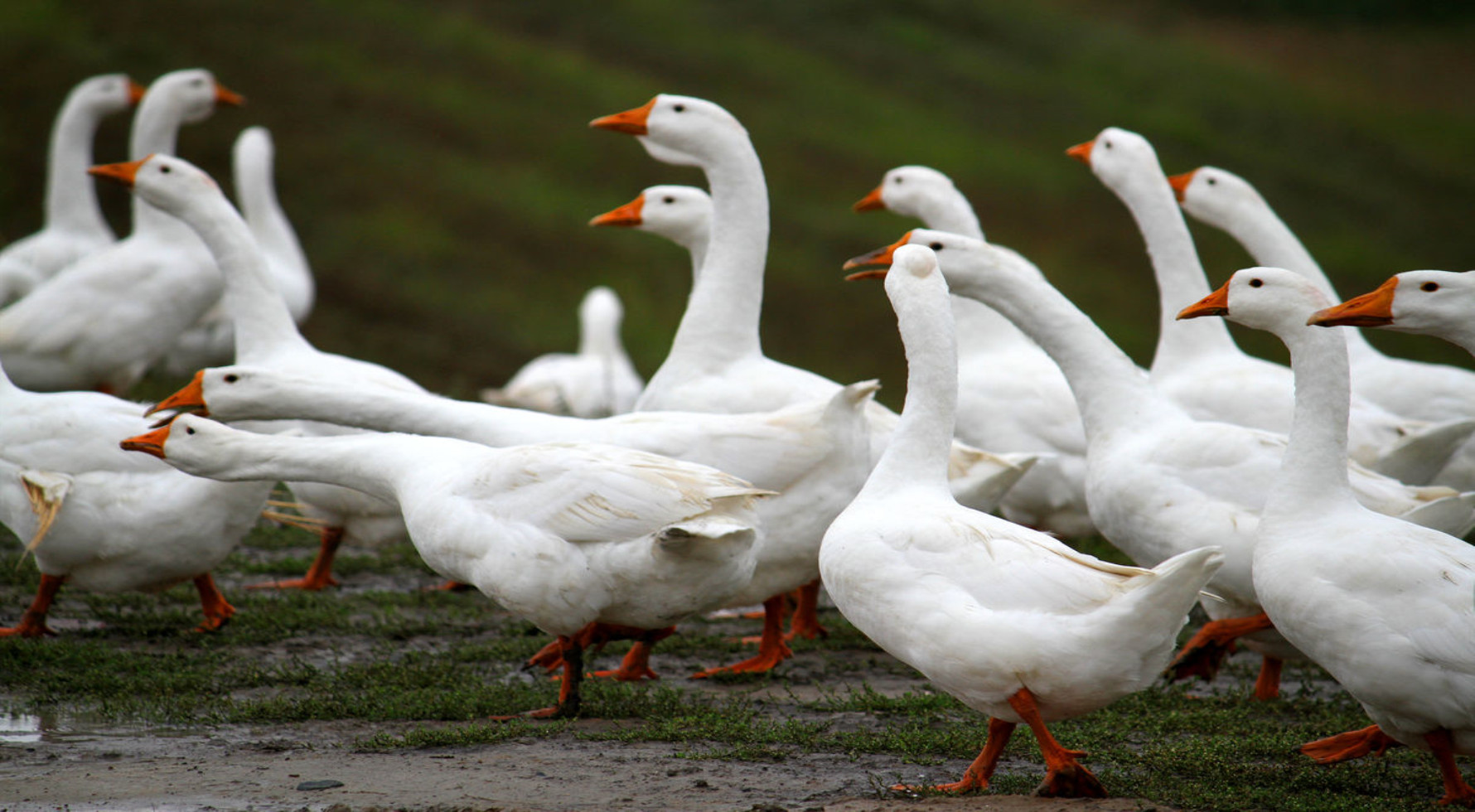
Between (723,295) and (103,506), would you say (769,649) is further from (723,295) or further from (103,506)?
(103,506)

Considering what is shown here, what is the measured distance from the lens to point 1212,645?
20.6ft

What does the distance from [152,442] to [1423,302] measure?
517 cm

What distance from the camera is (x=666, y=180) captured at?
22.5m

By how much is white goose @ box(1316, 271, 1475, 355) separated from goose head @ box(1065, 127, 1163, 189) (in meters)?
3.25

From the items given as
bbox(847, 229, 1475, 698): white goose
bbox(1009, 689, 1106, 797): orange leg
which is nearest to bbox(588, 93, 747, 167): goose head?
bbox(847, 229, 1475, 698): white goose

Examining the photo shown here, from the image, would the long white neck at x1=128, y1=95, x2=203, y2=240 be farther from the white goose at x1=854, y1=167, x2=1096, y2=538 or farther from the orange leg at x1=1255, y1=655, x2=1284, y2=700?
the orange leg at x1=1255, y1=655, x2=1284, y2=700

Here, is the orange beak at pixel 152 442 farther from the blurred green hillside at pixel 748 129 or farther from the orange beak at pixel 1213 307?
the blurred green hillside at pixel 748 129

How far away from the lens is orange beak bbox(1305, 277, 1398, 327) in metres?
5.36

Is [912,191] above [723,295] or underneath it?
above

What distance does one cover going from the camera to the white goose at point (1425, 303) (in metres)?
5.46

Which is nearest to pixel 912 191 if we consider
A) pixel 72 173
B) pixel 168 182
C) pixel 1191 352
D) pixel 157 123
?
pixel 1191 352

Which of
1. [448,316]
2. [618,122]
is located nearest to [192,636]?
[618,122]

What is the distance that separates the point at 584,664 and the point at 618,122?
319 cm

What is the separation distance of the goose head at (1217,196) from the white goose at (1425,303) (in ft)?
12.8
